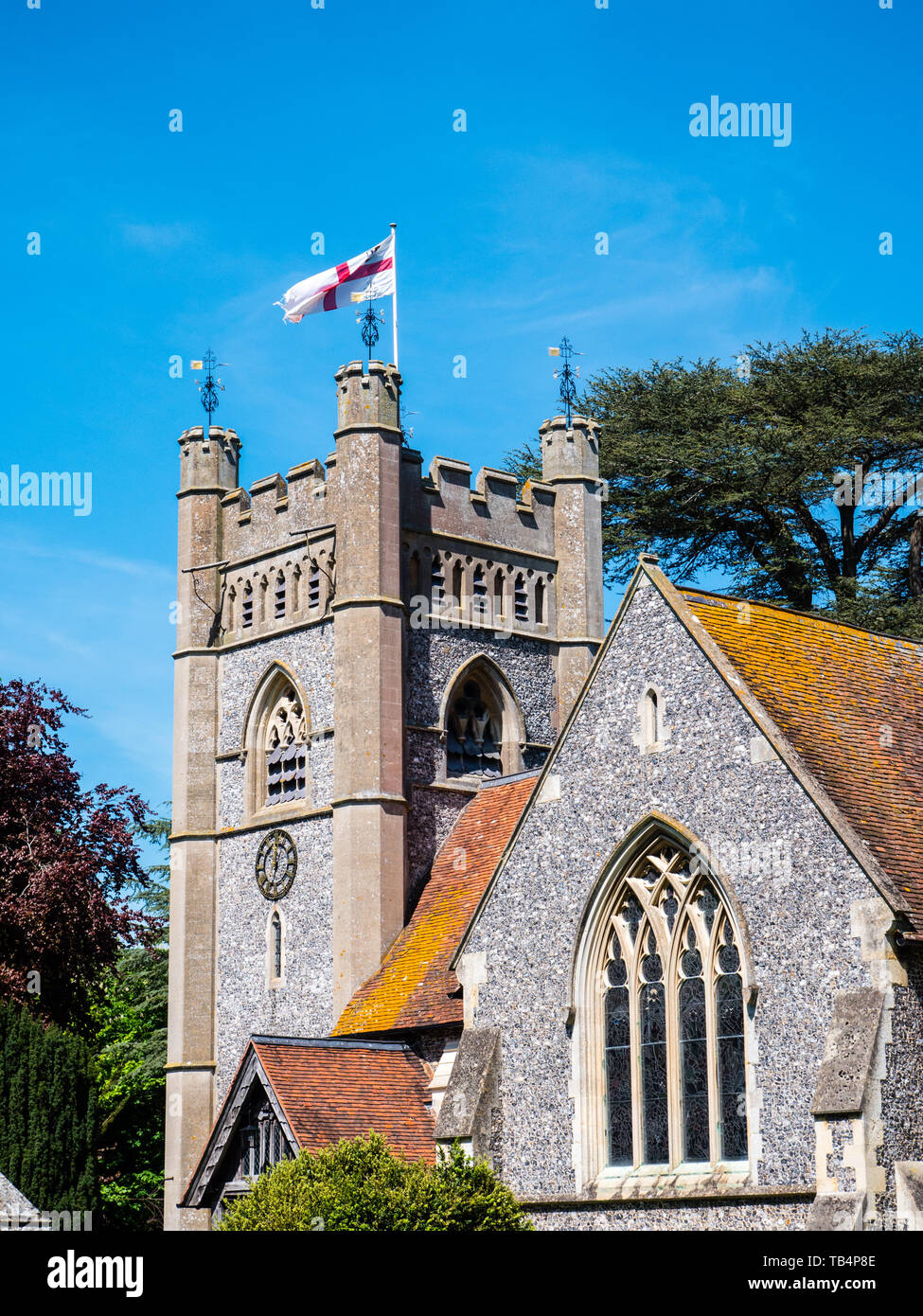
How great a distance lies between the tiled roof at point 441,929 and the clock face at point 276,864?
8.04 ft

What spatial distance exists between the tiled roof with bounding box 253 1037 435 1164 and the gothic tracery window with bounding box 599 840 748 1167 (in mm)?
3785

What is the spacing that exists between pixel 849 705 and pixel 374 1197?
756 centimetres

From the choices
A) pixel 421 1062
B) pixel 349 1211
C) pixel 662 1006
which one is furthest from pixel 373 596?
pixel 349 1211

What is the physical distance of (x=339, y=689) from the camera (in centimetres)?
2894

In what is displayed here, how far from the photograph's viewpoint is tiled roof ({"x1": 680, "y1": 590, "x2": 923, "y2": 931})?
17672 millimetres

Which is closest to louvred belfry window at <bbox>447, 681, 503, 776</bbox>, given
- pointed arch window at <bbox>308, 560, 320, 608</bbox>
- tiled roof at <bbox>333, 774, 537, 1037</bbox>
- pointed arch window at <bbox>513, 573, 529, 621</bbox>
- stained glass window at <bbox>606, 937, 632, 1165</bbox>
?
tiled roof at <bbox>333, 774, 537, 1037</bbox>

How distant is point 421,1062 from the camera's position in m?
24.8

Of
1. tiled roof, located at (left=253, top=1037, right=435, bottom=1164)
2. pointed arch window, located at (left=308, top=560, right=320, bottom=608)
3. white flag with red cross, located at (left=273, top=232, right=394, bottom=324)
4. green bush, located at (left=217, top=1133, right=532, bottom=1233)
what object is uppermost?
white flag with red cross, located at (left=273, top=232, right=394, bottom=324)

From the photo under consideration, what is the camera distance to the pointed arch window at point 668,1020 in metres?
18.1

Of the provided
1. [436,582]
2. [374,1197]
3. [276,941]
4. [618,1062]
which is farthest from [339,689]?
[374,1197]

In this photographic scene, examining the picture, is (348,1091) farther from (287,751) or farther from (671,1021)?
(287,751)

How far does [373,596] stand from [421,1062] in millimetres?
7846

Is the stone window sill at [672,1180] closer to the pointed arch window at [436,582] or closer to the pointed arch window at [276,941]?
the pointed arch window at [276,941]

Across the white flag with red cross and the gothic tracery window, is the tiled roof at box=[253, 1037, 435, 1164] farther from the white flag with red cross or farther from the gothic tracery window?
the white flag with red cross
